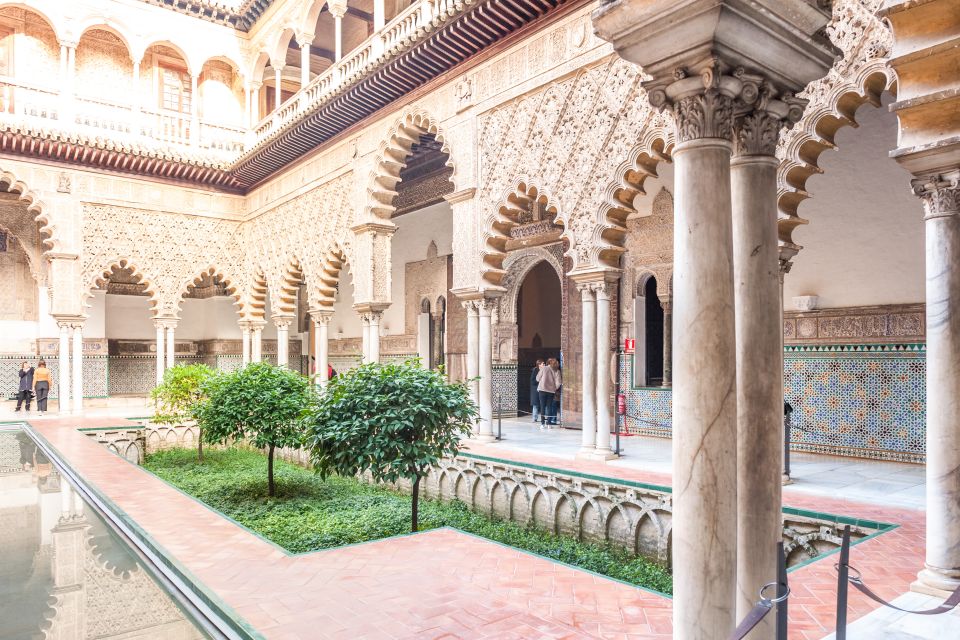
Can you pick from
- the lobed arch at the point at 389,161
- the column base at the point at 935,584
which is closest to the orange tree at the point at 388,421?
the column base at the point at 935,584

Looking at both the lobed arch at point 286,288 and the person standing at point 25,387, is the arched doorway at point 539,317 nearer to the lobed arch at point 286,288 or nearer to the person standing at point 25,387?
the lobed arch at point 286,288

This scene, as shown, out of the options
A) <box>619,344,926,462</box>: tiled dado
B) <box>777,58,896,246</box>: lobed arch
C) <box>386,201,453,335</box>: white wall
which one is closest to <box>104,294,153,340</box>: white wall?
<box>386,201,453,335</box>: white wall

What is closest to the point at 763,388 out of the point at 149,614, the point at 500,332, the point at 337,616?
the point at 337,616

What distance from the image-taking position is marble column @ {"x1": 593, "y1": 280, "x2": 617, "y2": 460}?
7.86 metres

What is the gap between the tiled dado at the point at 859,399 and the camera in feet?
24.7

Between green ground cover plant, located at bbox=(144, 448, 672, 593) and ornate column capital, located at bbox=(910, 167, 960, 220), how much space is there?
3.16 m

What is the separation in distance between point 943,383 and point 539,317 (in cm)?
1279

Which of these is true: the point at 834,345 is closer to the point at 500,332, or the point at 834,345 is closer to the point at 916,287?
the point at 916,287

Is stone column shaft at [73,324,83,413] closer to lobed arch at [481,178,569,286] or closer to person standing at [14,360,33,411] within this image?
person standing at [14,360,33,411]

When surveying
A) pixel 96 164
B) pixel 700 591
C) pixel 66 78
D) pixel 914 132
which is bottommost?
pixel 700 591

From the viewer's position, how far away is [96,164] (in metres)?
14.8

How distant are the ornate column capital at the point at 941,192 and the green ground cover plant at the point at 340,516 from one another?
3.16 meters

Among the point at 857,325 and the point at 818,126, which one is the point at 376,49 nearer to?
the point at 818,126

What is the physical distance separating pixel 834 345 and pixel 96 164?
15.1 m
